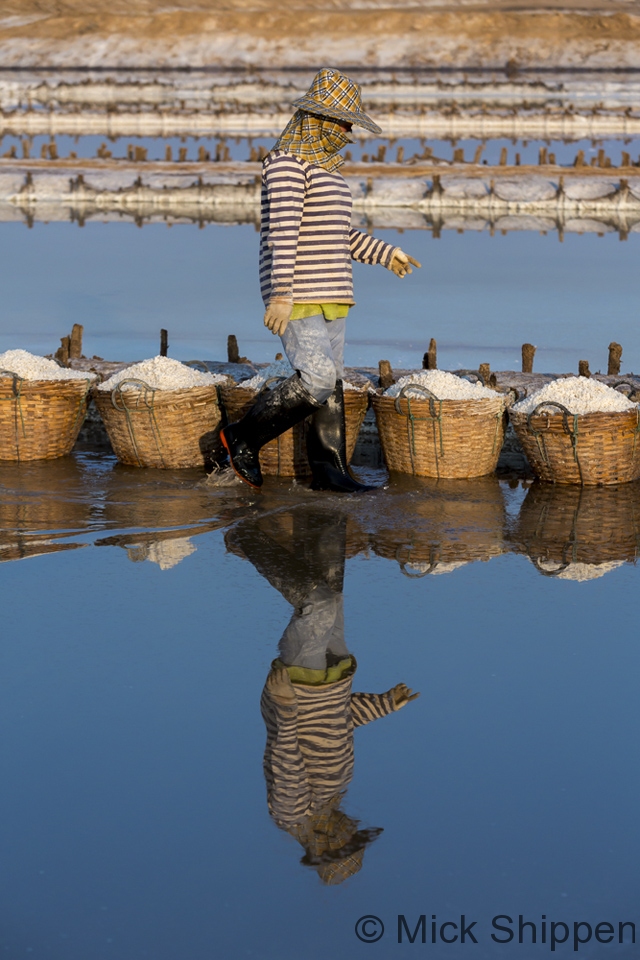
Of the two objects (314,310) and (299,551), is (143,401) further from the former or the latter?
(299,551)

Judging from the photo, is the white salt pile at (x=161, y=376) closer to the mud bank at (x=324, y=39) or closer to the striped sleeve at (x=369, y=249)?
the striped sleeve at (x=369, y=249)

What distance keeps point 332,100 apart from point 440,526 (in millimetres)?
1719

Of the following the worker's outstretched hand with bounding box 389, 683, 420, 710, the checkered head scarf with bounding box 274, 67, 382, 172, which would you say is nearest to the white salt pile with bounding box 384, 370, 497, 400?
the checkered head scarf with bounding box 274, 67, 382, 172

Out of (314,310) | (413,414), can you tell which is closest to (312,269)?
(314,310)

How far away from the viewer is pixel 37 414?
21.5ft

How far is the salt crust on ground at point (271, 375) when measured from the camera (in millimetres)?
6496

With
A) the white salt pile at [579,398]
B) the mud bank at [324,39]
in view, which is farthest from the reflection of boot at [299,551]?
the mud bank at [324,39]

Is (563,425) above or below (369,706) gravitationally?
above

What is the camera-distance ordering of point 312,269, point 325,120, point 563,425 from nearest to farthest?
point 325,120 < point 312,269 < point 563,425

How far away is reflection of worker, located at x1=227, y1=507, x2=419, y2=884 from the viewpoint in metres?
3.06

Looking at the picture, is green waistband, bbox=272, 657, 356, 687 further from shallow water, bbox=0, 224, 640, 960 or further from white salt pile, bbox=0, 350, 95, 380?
white salt pile, bbox=0, 350, 95, 380

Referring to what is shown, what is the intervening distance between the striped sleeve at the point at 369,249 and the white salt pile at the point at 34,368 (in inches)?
60.2

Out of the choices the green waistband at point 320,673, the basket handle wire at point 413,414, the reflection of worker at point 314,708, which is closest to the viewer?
the reflection of worker at point 314,708

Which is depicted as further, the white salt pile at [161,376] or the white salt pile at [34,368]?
the white salt pile at [34,368]
